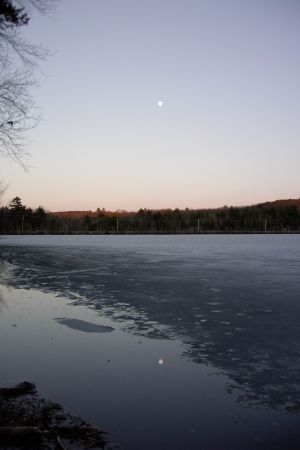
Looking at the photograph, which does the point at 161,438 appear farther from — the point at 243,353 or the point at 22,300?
the point at 22,300

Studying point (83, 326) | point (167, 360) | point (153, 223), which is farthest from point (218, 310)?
point (153, 223)

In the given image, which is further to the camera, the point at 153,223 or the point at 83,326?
the point at 153,223

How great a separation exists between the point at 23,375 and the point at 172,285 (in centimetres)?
701

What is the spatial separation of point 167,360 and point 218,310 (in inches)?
118

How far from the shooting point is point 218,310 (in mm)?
7656

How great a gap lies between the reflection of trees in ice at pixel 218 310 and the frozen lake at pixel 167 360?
0.9 inches

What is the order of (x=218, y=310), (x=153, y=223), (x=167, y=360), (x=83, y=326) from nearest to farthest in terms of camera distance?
(x=167, y=360)
(x=83, y=326)
(x=218, y=310)
(x=153, y=223)

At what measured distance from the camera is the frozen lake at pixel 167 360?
10.5ft

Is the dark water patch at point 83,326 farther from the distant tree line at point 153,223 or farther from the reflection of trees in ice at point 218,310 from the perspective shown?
the distant tree line at point 153,223

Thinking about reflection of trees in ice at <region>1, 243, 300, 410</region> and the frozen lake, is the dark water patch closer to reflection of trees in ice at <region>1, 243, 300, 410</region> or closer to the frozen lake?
the frozen lake

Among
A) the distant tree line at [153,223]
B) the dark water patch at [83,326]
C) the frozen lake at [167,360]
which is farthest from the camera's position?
the distant tree line at [153,223]

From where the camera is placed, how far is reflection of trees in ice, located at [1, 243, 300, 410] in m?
4.43

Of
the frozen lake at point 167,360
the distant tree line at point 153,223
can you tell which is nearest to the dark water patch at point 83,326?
the frozen lake at point 167,360

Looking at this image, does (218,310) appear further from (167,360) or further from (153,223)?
(153,223)
